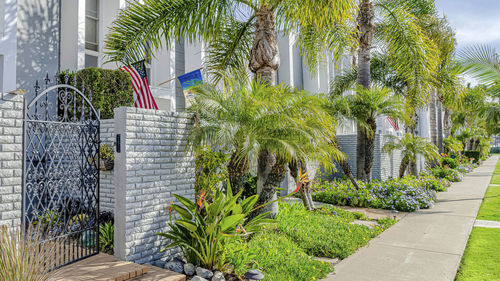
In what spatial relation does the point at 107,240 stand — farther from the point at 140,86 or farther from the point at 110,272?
the point at 140,86

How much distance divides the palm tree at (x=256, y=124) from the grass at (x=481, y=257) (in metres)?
2.78

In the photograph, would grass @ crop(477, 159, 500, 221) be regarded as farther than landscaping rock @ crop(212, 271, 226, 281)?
Yes

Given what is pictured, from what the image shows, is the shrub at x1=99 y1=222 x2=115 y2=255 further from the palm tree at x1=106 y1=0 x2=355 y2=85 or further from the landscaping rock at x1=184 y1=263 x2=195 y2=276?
the palm tree at x1=106 y1=0 x2=355 y2=85

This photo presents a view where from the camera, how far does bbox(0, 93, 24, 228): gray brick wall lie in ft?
12.7

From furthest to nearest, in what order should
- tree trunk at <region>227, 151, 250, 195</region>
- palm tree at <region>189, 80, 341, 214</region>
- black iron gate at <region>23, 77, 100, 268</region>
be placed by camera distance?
tree trunk at <region>227, 151, 250, 195</region>
palm tree at <region>189, 80, 341, 214</region>
black iron gate at <region>23, 77, 100, 268</region>

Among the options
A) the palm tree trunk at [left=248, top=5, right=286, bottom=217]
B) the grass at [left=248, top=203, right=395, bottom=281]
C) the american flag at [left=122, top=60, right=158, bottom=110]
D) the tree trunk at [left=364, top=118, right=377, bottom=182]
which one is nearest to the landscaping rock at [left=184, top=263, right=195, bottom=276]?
the grass at [left=248, top=203, right=395, bottom=281]

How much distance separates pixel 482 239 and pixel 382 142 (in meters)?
8.14

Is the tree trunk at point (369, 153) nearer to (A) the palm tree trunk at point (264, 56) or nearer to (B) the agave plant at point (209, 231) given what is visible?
(A) the palm tree trunk at point (264, 56)

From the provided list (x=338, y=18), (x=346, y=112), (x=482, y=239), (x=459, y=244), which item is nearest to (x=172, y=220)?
(x=338, y=18)

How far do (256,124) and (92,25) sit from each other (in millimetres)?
7968

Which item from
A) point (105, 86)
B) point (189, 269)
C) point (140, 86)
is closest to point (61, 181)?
point (189, 269)

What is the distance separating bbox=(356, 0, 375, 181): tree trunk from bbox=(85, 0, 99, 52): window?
332 inches

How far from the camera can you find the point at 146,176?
5.17m

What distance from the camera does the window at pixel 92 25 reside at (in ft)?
35.4
